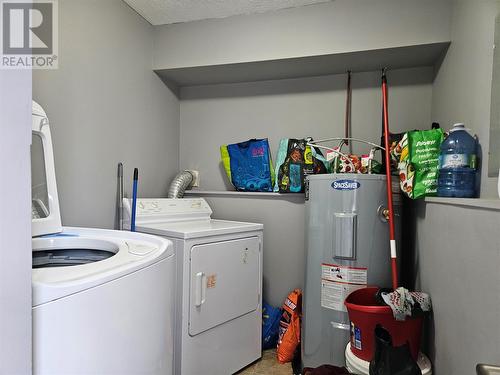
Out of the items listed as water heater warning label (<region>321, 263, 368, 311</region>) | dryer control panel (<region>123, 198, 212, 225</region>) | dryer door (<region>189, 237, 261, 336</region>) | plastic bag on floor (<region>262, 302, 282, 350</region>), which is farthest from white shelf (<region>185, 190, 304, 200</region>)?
plastic bag on floor (<region>262, 302, 282, 350</region>)

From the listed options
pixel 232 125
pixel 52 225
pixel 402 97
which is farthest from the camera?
pixel 232 125

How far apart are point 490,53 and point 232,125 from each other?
1.92 metres

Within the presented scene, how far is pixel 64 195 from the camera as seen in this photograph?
1766 mm

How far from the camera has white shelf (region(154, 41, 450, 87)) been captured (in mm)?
2107

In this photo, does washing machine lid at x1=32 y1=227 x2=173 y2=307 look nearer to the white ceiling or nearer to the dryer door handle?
the dryer door handle

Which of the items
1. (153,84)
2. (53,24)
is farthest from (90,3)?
(153,84)

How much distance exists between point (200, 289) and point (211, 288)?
94 mm

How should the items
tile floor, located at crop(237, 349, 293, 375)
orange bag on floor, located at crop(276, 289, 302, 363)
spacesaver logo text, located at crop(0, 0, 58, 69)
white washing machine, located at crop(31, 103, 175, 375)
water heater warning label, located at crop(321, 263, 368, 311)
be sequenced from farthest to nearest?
orange bag on floor, located at crop(276, 289, 302, 363) < tile floor, located at crop(237, 349, 293, 375) < water heater warning label, located at crop(321, 263, 368, 311) < white washing machine, located at crop(31, 103, 175, 375) < spacesaver logo text, located at crop(0, 0, 58, 69)

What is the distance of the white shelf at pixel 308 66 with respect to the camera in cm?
211

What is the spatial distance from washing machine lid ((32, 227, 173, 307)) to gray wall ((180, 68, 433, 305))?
1.45 meters

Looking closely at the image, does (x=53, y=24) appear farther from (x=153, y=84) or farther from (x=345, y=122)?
(x=345, y=122)

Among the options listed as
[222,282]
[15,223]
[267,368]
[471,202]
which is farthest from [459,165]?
[267,368]

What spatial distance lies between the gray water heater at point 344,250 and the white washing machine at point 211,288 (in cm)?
46

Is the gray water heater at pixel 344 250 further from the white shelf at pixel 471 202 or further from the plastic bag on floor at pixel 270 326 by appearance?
the plastic bag on floor at pixel 270 326
